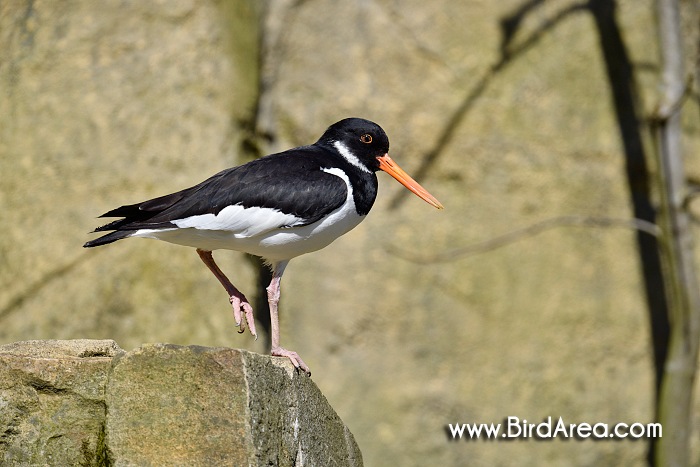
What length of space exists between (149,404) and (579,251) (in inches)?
188

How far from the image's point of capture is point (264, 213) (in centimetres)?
474

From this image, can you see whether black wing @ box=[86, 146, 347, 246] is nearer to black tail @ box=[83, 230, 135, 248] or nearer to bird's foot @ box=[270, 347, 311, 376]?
black tail @ box=[83, 230, 135, 248]

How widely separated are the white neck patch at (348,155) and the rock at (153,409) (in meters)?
1.45

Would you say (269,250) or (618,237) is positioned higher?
(618,237)

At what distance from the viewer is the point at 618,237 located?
774cm

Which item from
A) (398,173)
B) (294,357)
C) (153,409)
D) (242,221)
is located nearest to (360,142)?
(398,173)

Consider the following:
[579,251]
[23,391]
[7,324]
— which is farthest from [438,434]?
[23,391]

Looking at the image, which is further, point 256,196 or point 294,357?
point 256,196

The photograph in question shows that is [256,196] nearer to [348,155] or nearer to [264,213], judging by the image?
[264,213]

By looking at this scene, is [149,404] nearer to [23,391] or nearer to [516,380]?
[23,391]

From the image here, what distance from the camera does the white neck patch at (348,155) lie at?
5.40 m

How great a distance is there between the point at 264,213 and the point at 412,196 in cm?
309

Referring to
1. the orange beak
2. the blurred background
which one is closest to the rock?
the orange beak

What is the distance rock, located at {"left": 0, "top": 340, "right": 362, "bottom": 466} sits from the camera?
3.70 metres
